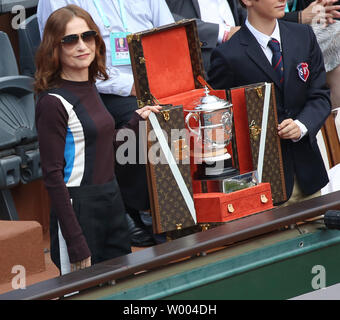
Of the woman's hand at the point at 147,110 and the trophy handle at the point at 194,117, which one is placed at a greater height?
the woman's hand at the point at 147,110

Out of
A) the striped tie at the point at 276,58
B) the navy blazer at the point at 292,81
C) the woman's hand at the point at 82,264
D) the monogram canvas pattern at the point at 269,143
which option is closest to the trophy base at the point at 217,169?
the monogram canvas pattern at the point at 269,143

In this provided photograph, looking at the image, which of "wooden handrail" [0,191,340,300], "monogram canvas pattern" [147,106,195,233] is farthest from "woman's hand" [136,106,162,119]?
"wooden handrail" [0,191,340,300]

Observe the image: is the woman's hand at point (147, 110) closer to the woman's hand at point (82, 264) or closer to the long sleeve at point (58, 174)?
the long sleeve at point (58, 174)

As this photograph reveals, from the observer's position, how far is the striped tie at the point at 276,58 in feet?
14.0

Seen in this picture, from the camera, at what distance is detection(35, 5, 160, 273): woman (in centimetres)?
357

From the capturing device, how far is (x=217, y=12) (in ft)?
17.7

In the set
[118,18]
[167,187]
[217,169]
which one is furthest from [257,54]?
[118,18]

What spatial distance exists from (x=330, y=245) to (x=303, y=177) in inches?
23.8

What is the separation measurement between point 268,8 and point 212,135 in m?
0.62

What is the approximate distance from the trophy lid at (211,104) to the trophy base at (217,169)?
0.73 feet

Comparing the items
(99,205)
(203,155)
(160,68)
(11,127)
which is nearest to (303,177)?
(203,155)

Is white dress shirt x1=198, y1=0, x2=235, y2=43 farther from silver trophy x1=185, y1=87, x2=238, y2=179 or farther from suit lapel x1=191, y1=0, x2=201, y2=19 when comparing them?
silver trophy x1=185, y1=87, x2=238, y2=179

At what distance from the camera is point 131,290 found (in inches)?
130
